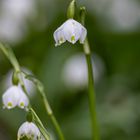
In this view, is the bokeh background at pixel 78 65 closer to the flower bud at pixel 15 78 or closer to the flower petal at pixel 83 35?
the flower bud at pixel 15 78

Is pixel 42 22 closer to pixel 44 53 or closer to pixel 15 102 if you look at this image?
pixel 44 53

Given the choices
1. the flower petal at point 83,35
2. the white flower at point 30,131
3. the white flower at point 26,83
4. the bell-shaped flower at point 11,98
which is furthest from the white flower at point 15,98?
the white flower at point 26,83

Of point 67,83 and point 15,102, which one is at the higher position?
point 15,102

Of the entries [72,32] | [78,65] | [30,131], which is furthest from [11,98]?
[78,65]

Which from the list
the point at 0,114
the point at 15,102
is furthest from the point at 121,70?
the point at 15,102

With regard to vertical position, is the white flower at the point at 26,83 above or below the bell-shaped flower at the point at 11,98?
below

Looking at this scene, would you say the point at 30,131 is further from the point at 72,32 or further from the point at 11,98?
the point at 72,32
